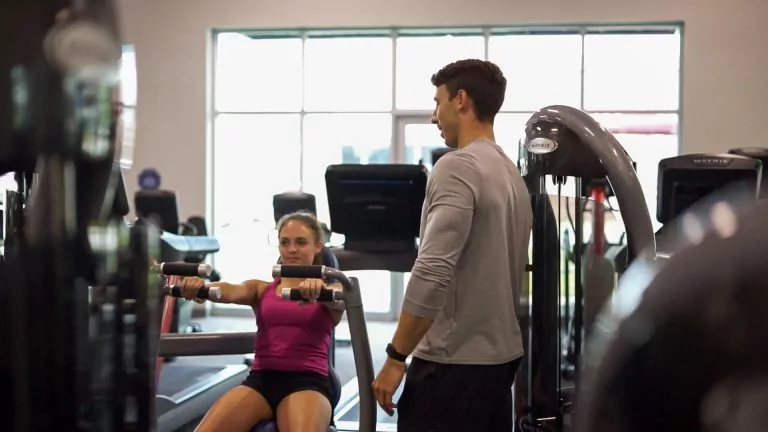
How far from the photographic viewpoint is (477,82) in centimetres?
204

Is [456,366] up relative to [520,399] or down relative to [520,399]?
up

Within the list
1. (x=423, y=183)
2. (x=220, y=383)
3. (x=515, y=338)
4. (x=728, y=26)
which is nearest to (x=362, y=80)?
(x=728, y=26)

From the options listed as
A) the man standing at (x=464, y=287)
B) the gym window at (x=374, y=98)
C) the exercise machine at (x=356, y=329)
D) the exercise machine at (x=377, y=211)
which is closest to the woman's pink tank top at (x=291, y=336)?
the exercise machine at (x=356, y=329)

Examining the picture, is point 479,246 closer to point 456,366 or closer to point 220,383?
point 456,366

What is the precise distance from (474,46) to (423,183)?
4994 mm

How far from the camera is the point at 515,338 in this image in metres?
2.06

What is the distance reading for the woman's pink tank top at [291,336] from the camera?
118 inches

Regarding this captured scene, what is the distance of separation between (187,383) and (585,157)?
140 inches

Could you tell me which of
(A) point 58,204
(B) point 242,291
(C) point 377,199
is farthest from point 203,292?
(A) point 58,204

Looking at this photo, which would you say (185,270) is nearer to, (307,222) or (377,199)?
(307,222)

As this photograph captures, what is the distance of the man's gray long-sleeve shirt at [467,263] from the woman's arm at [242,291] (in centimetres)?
122

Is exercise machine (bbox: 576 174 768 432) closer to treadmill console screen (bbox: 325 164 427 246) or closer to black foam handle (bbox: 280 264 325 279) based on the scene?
black foam handle (bbox: 280 264 325 279)

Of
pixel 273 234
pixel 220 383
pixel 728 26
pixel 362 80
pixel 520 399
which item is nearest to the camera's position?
pixel 520 399

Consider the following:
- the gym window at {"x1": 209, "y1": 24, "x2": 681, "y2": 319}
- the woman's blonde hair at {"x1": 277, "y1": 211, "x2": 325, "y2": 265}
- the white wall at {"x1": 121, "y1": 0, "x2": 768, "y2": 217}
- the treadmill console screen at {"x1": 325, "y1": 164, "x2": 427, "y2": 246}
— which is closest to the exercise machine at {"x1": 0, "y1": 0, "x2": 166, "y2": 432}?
the woman's blonde hair at {"x1": 277, "y1": 211, "x2": 325, "y2": 265}
